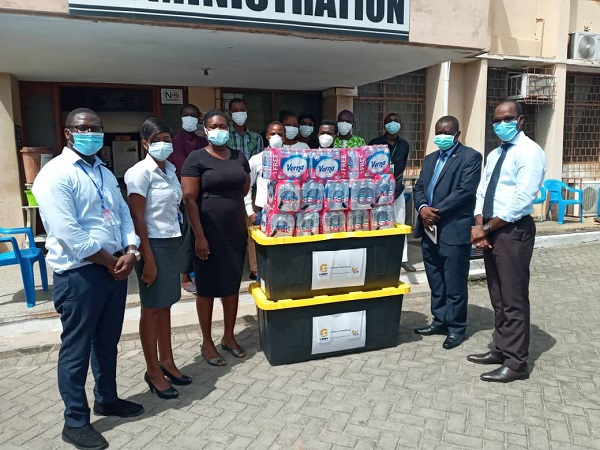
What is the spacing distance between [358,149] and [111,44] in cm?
287

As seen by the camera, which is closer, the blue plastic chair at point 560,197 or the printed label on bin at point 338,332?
the printed label on bin at point 338,332

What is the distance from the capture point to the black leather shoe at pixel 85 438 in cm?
277

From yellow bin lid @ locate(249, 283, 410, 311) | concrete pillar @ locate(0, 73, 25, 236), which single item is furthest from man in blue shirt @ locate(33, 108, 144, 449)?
concrete pillar @ locate(0, 73, 25, 236)

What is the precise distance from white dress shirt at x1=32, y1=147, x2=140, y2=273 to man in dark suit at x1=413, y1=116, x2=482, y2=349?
8.56 feet

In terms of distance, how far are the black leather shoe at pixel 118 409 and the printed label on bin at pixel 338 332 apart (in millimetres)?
1444

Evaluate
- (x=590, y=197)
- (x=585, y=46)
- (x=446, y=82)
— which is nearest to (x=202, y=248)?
(x=446, y=82)

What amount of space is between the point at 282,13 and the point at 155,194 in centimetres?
235

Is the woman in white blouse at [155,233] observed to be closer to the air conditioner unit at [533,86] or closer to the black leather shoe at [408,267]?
the black leather shoe at [408,267]

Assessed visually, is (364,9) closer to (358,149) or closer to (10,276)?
(358,149)

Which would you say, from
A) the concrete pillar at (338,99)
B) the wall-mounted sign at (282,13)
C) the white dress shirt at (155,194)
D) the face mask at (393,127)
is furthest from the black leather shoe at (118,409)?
the concrete pillar at (338,99)

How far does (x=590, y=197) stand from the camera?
10.9 meters

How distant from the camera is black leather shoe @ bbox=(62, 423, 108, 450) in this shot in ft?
9.10

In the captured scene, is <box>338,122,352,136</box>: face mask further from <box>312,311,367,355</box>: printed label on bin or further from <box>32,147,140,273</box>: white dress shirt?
<box>32,147,140,273</box>: white dress shirt

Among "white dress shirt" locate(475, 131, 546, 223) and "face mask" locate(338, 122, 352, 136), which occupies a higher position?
"face mask" locate(338, 122, 352, 136)
